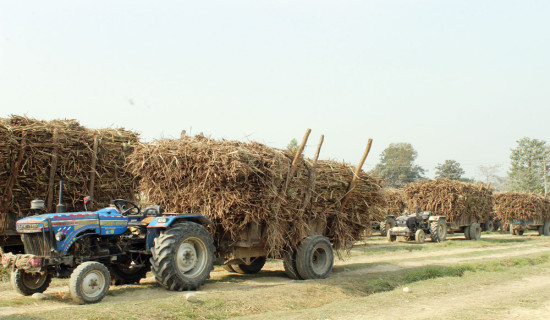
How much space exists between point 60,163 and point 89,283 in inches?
185

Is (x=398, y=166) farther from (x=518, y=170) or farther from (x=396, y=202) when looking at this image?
(x=396, y=202)

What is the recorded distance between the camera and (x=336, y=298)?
914 cm

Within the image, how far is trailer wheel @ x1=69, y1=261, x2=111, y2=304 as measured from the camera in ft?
24.1

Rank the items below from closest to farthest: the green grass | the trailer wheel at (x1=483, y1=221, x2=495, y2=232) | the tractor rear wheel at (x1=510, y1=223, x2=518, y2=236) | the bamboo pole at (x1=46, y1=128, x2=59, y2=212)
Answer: the green grass < the bamboo pole at (x1=46, y1=128, x2=59, y2=212) < the trailer wheel at (x1=483, y1=221, x2=495, y2=232) < the tractor rear wheel at (x1=510, y1=223, x2=518, y2=236)

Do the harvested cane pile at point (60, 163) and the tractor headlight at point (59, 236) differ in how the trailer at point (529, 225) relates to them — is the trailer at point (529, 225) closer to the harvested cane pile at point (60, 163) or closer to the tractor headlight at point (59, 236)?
the harvested cane pile at point (60, 163)

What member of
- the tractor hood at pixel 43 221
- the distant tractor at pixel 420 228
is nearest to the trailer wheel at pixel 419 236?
the distant tractor at pixel 420 228

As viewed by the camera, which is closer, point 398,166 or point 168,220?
point 168,220

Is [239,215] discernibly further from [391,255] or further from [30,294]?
[391,255]

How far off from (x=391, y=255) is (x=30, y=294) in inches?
477

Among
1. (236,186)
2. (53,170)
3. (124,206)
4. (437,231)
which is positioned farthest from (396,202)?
(124,206)

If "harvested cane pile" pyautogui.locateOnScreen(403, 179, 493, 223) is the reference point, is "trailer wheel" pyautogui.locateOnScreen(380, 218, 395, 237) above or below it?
below

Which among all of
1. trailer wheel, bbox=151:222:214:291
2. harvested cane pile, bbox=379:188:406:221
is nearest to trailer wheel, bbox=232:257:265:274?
trailer wheel, bbox=151:222:214:291

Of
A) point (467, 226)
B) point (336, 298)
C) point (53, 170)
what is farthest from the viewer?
point (467, 226)

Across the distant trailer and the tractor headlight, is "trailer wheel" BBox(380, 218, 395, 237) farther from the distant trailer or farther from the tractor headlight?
the tractor headlight
